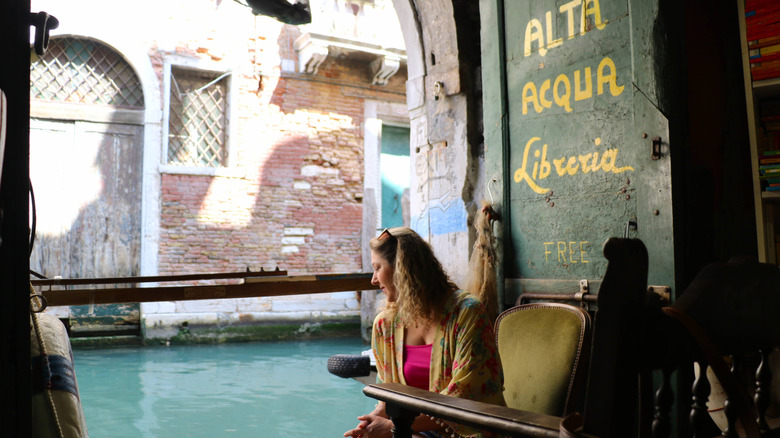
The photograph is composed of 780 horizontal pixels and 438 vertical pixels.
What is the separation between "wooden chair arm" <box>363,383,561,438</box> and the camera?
44.8 inches

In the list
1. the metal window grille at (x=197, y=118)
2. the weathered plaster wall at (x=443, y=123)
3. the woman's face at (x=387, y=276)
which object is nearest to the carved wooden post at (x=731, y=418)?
Answer: the woman's face at (x=387, y=276)

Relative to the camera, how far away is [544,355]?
89.7 inches

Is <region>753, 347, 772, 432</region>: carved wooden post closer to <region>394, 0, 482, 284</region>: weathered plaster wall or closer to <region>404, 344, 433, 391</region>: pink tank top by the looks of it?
<region>404, 344, 433, 391</region>: pink tank top

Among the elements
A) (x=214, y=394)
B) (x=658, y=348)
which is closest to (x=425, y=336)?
(x=658, y=348)

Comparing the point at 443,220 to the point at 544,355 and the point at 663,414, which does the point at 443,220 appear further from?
the point at 663,414

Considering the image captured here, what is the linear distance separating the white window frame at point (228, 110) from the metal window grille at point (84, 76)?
16.3 inches

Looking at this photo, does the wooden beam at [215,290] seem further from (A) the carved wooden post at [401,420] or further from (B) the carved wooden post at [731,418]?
(B) the carved wooden post at [731,418]

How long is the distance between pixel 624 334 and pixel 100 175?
8.54m

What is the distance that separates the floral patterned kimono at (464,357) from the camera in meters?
1.92

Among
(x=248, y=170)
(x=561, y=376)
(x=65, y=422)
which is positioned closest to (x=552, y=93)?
(x=561, y=376)

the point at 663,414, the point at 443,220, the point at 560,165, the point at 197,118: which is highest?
the point at 197,118

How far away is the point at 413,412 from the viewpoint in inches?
59.8

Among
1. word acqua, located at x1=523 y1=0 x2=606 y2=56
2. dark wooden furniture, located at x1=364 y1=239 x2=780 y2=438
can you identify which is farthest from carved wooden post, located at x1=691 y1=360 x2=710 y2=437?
word acqua, located at x1=523 y1=0 x2=606 y2=56

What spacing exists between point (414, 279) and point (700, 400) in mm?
1121
